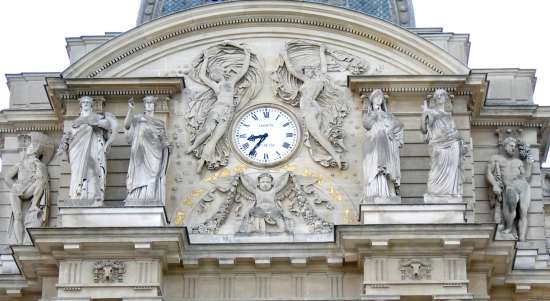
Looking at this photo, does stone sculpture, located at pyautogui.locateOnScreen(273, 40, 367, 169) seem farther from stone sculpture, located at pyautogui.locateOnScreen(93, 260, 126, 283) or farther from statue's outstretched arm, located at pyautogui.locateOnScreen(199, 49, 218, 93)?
stone sculpture, located at pyautogui.locateOnScreen(93, 260, 126, 283)

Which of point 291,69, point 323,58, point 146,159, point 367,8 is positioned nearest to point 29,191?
point 146,159

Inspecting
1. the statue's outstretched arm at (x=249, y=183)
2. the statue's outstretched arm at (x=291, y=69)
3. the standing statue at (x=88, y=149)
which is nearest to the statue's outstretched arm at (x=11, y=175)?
the standing statue at (x=88, y=149)

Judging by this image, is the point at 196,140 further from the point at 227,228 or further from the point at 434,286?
the point at 434,286

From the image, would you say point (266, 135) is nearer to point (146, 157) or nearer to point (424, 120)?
point (146, 157)

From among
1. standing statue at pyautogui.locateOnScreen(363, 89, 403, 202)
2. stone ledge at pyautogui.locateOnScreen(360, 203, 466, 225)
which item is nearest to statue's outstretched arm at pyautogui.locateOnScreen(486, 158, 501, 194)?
stone ledge at pyautogui.locateOnScreen(360, 203, 466, 225)

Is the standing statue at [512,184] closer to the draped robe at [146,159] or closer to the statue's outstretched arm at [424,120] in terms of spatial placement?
the statue's outstretched arm at [424,120]

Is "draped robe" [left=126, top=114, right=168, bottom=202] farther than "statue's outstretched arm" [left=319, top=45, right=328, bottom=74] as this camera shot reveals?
No

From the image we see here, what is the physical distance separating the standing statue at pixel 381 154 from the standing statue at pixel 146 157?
3.39 meters

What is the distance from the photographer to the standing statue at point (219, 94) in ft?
85.6

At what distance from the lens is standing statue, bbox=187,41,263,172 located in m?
26.1

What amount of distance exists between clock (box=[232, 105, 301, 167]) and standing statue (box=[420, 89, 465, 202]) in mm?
2299

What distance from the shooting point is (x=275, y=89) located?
87.2ft

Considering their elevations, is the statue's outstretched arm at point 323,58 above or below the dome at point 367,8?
below

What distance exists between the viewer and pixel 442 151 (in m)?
25.3
